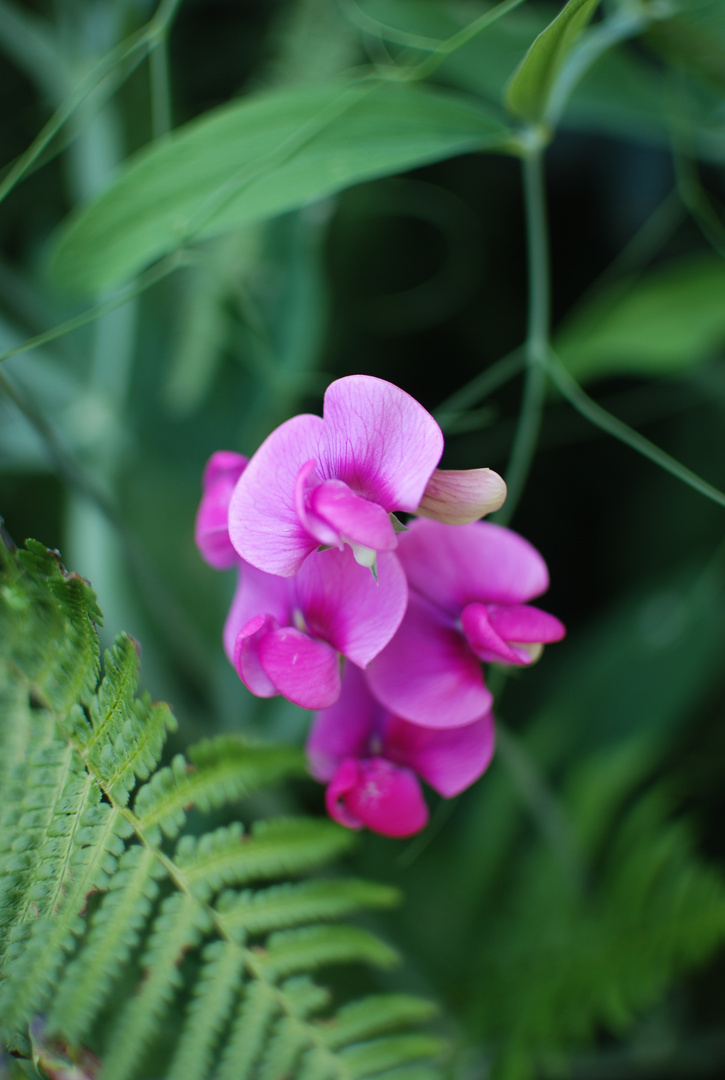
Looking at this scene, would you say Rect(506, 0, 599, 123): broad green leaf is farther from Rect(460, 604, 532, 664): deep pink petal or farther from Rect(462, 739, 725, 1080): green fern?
Rect(462, 739, 725, 1080): green fern

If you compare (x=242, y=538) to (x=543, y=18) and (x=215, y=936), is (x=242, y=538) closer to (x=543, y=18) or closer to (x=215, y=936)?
(x=215, y=936)

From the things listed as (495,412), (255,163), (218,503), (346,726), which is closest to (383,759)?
(346,726)

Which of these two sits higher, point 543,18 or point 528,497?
point 543,18

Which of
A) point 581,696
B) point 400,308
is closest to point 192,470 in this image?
point 400,308

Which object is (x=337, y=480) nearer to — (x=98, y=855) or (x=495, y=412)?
(x=98, y=855)

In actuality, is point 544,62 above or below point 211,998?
above

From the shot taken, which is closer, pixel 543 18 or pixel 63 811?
pixel 63 811

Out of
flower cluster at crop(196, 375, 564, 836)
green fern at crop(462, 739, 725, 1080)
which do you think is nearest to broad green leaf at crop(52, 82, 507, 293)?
A: flower cluster at crop(196, 375, 564, 836)

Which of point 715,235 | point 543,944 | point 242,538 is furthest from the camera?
point 715,235
